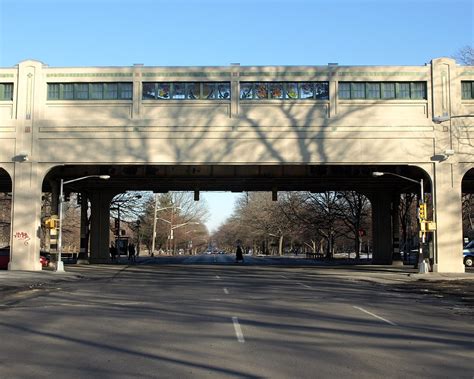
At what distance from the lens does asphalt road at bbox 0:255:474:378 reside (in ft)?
26.8

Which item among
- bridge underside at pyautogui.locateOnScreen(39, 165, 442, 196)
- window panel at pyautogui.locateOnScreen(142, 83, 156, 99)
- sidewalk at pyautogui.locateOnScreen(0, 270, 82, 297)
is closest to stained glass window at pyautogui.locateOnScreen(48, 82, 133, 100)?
window panel at pyautogui.locateOnScreen(142, 83, 156, 99)

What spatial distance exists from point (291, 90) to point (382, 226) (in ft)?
64.1

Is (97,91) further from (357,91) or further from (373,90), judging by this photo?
(373,90)

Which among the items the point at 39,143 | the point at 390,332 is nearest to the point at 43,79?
the point at 39,143

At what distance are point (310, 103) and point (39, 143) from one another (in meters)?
17.0

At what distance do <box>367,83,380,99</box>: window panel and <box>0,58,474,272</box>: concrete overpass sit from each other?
2.4 inches

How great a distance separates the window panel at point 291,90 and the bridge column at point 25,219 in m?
16.4

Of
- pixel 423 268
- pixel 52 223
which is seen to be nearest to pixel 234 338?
pixel 423 268

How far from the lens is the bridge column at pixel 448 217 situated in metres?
35.1

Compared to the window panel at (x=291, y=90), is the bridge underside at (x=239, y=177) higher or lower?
lower

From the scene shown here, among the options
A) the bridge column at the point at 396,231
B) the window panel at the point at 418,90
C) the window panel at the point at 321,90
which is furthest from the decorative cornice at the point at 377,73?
the bridge column at the point at 396,231

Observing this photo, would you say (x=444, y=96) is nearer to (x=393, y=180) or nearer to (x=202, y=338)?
(x=393, y=180)

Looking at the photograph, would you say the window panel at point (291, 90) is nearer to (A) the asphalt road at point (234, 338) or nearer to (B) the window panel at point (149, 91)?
(B) the window panel at point (149, 91)

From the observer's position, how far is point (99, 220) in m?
51.6
